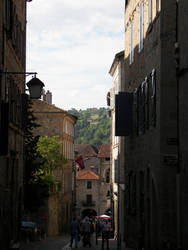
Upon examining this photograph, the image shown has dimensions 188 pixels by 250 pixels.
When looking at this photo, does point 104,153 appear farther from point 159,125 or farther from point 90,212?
point 159,125

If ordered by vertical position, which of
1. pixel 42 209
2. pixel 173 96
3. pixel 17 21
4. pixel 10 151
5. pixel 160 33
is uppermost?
pixel 17 21

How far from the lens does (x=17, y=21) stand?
24984 millimetres

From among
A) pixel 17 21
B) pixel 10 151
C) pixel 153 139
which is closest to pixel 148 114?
pixel 153 139

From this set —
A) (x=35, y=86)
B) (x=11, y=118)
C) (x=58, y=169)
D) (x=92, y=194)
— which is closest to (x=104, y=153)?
(x=92, y=194)

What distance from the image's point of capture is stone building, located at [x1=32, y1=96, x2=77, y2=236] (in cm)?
5785

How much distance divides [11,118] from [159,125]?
635 centimetres

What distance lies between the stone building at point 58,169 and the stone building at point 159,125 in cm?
3194

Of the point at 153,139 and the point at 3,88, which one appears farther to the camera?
the point at 153,139

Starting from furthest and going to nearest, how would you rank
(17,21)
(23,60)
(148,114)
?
(23,60) < (17,21) < (148,114)

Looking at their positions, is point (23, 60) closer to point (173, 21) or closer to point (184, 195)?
point (173, 21)

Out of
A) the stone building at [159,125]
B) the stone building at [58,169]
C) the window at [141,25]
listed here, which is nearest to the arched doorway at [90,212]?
the stone building at [58,169]

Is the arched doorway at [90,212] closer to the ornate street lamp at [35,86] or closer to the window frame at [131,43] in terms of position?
the window frame at [131,43]

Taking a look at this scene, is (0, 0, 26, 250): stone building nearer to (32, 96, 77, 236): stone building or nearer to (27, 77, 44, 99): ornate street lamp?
(27, 77, 44, 99): ornate street lamp

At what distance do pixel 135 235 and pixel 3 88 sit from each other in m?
9.97
